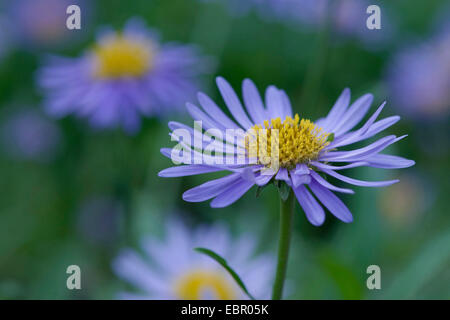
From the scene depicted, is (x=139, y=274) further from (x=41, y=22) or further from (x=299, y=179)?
(x=41, y=22)

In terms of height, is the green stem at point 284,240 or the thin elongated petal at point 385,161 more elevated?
the thin elongated petal at point 385,161

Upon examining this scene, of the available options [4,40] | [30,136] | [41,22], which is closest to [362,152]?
[30,136]

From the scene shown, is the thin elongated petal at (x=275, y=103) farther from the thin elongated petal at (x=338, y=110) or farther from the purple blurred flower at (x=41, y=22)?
the purple blurred flower at (x=41, y=22)

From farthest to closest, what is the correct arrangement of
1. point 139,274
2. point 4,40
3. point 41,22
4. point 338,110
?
point 41,22, point 4,40, point 139,274, point 338,110

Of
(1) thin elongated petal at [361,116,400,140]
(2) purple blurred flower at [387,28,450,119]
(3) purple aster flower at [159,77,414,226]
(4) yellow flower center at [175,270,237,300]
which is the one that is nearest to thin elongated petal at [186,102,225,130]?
(3) purple aster flower at [159,77,414,226]

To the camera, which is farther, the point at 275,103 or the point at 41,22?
the point at 41,22

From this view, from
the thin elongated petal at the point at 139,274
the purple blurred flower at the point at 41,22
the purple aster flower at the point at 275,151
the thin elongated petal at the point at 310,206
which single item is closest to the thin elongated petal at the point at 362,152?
the purple aster flower at the point at 275,151

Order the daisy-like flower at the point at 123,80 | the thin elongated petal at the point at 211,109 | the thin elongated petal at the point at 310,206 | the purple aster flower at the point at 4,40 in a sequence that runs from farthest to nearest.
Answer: the purple aster flower at the point at 4,40, the daisy-like flower at the point at 123,80, the thin elongated petal at the point at 211,109, the thin elongated petal at the point at 310,206
